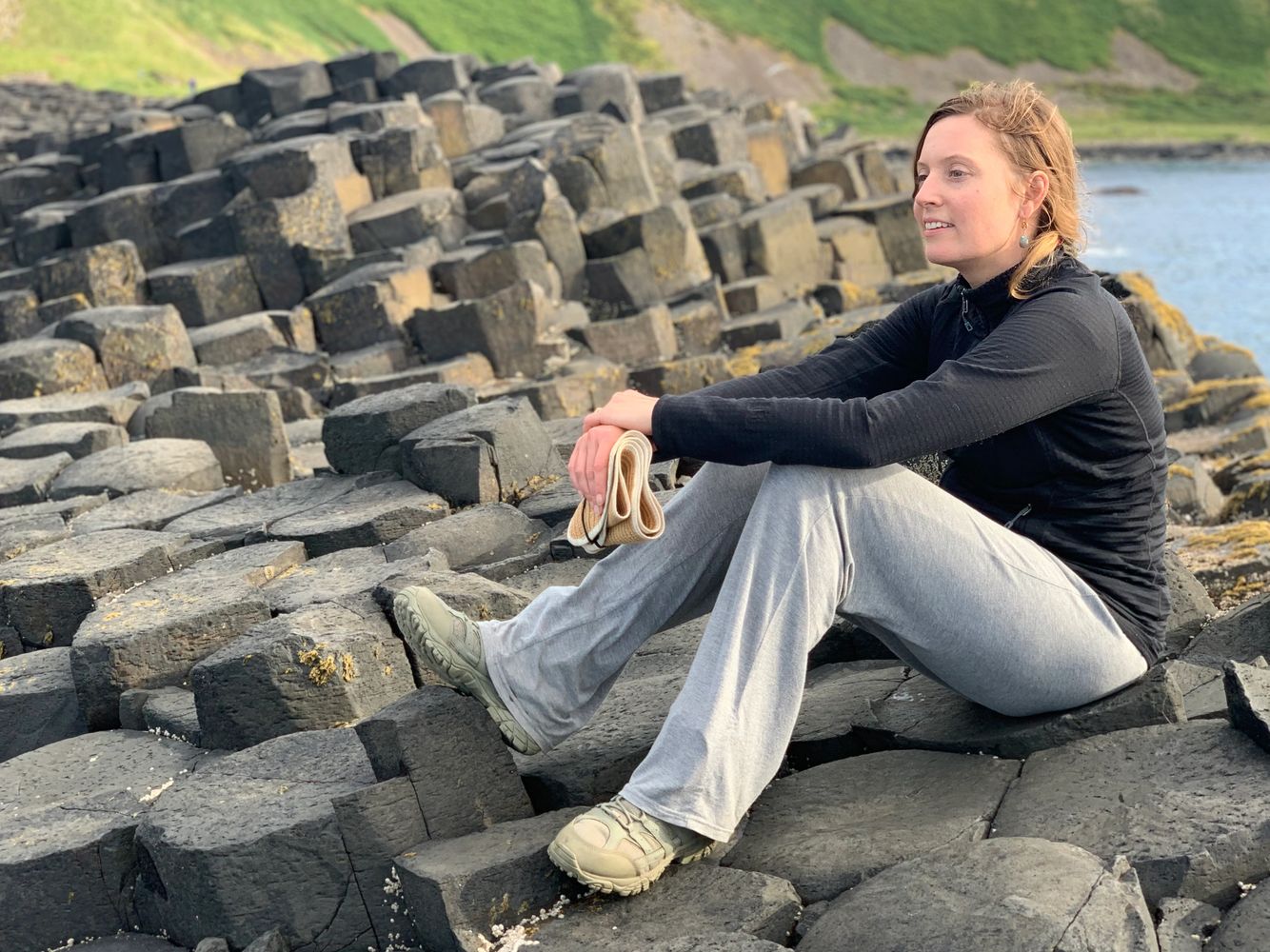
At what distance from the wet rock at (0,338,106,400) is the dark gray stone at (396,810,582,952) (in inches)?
338

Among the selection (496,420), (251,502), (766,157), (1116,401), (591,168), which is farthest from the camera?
(766,157)

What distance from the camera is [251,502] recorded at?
752 centimetres

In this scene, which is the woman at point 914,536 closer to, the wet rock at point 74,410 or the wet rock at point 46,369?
the wet rock at point 74,410

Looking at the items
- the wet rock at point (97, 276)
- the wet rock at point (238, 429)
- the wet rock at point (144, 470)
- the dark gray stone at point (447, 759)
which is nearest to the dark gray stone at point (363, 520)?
the wet rock at point (144, 470)

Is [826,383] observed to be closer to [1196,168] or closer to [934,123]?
[934,123]

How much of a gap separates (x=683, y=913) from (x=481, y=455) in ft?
11.9

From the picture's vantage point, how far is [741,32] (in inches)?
2586

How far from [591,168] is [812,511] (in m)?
12.4

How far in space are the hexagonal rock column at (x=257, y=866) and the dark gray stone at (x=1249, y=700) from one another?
224 centimetres

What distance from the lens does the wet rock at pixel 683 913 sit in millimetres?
3406

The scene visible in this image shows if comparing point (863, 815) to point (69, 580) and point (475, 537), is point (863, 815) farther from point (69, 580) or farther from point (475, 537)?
point (69, 580)

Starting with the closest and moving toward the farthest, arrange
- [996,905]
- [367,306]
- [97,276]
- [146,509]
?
[996,905] < [146,509] < [367,306] < [97,276]

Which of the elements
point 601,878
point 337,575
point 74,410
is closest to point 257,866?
point 601,878

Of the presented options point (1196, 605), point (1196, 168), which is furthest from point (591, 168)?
point (1196, 168)
